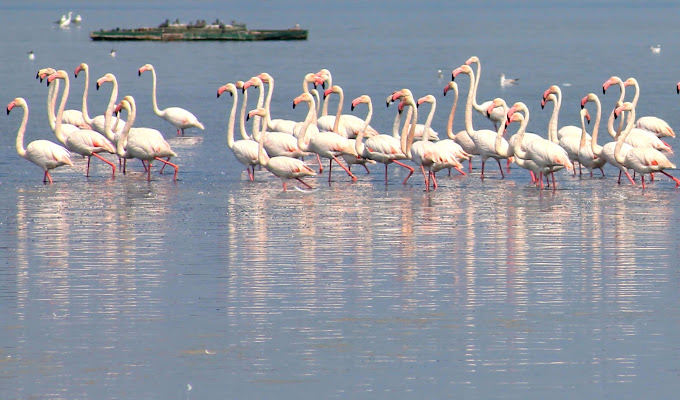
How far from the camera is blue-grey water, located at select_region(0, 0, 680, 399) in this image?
8.58m

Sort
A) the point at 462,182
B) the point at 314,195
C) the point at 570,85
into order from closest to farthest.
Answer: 1. the point at 314,195
2. the point at 462,182
3. the point at 570,85

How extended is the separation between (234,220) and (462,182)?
447 centimetres

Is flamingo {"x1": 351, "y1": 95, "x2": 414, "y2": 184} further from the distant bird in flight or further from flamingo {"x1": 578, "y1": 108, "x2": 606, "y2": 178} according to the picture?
the distant bird in flight

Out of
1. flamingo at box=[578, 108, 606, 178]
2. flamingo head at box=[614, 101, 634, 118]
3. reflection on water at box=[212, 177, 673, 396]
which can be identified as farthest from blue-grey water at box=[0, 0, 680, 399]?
flamingo head at box=[614, 101, 634, 118]

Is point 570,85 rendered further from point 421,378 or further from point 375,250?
point 421,378

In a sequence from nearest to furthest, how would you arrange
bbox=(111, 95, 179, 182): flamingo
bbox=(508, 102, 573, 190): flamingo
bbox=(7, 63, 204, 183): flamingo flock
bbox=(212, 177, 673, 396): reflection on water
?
bbox=(212, 177, 673, 396): reflection on water, bbox=(508, 102, 573, 190): flamingo, bbox=(7, 63, 204, 183): flamingo flock, bbox=(111, 95, 179, 182): flamingo

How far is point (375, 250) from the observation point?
1277 cm

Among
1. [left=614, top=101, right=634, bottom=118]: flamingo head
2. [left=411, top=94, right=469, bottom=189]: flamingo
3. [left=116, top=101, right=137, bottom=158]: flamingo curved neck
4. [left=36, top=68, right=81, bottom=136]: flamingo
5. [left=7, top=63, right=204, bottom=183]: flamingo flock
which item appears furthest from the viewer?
[left=36, top=68, right=81, bottom=136]: flamingo

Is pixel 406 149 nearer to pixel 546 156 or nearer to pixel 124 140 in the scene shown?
pixel 546 156

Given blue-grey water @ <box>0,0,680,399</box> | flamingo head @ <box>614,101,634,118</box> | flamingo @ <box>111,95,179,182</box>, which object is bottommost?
blue-grey water @ <box>0,0,680,399</box>

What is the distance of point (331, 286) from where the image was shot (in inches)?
437

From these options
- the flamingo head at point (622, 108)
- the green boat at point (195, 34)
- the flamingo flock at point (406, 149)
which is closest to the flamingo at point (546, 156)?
the flamingo flock at point (406, 149)

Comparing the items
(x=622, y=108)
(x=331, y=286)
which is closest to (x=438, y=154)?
(x=622, y=108)

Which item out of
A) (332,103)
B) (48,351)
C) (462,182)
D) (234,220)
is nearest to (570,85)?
(332,103)
